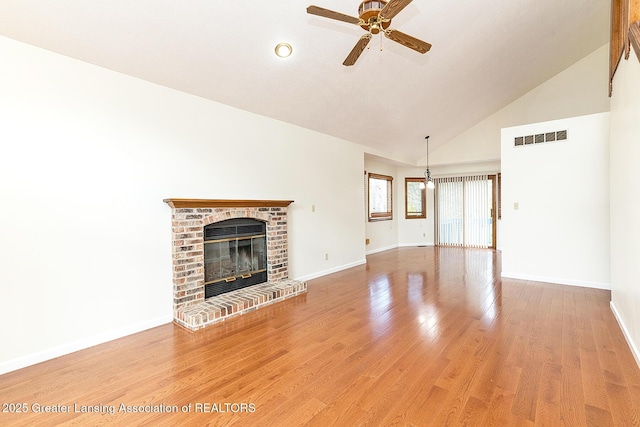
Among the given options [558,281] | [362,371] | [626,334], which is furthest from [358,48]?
[558,281]

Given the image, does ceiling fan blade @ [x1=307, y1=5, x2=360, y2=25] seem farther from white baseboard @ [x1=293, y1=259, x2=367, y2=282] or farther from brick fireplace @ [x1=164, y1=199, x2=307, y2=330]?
white baseboard @ [x1=293, y1=259, x2=367, y2=282]

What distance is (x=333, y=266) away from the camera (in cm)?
565

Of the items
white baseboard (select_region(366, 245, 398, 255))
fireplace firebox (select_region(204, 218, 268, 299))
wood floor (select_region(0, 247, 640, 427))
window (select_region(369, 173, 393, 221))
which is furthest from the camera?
window (select_region(369, 173, 393, 221))

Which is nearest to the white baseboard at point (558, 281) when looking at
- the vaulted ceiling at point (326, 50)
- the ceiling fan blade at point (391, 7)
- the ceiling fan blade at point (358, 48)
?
the vaulted ceiling at point (326, 50)

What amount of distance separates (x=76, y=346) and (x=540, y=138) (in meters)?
6.46

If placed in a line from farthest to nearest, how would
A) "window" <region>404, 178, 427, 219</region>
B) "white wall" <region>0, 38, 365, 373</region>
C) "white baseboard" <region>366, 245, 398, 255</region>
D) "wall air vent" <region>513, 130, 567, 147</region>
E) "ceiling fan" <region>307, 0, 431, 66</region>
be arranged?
"window" <region>404, 178, 427, 219</region> < "white baseboard" <region>366, 245, 398, 255</region> < "wall air vent" <region>513, 130, 567, 147</region> < "white wall" <region>0, 38, 365, 373</region> < "ceiling fan" <region>307, 0, 431, 66</region>

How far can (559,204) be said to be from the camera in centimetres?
449

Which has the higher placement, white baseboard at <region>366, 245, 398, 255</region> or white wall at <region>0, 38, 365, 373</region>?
white wall at <region>0, 38, 365, 373</region>

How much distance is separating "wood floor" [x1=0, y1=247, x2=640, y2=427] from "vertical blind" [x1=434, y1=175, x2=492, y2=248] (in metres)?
4.77

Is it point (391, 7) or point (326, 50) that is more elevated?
point (326, 50)

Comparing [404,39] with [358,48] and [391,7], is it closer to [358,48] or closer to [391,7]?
[358,48]

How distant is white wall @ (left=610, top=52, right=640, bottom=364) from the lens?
7.59ft

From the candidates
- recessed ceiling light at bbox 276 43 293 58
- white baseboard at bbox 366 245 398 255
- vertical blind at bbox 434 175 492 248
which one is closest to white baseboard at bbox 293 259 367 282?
white baseboard at bbox 366 245 398 255

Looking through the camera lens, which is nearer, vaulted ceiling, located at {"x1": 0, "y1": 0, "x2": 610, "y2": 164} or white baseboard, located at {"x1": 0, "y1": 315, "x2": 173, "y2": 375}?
white baseboard, located at {"x1": 0, "y1": 315, "x2": 173, "y2": 375}
